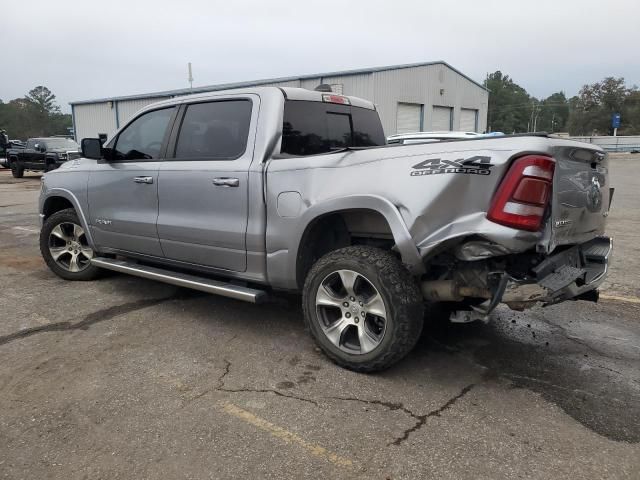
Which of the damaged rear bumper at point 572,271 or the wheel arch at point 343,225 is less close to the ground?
the wheel arch at point 343,225

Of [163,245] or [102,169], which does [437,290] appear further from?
[102,169]

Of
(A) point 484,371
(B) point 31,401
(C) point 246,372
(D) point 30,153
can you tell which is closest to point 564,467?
(A) point 484,371

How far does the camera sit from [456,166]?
2969 millimetres

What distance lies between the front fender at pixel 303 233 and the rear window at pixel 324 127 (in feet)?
2.13

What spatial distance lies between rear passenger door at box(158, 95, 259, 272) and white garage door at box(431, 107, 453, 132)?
24.8 meters

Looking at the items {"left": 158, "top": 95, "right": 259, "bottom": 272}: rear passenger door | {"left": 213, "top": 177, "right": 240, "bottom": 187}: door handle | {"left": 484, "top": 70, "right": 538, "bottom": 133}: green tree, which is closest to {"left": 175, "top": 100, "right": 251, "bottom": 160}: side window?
{"left": 158, "top": 95, "right": 259, "bottom": 272}: rear passenger door

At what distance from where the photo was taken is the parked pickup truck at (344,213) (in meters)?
2.96

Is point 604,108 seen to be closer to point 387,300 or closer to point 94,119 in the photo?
point 94,119

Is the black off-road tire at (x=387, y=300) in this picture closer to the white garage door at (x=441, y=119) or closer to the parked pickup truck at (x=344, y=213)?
the parked pickup truck at (x=344, y=213)

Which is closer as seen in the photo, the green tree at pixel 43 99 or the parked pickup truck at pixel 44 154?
the parked pickup truck at pixel 44 154

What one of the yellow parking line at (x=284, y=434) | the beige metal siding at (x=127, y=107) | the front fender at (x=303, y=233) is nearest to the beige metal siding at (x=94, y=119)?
the beige metal siding at (x=127, y=107)

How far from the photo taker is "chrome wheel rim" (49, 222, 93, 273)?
223 inches

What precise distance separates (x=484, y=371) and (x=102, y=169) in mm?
3923

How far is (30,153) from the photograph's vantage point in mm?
22641
